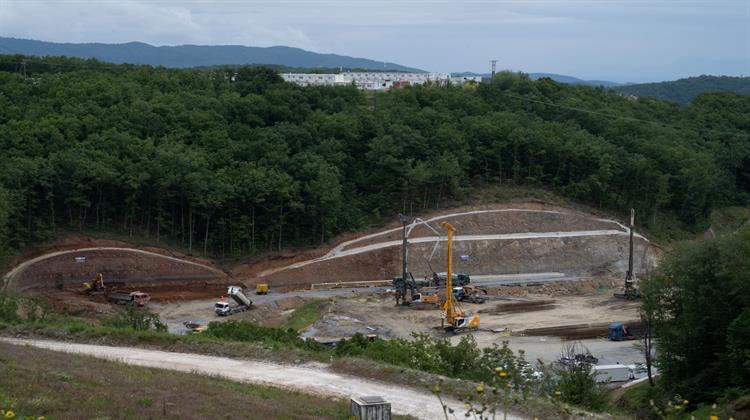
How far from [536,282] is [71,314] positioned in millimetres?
31515

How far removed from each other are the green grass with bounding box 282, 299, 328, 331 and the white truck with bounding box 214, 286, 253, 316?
9.37 feet

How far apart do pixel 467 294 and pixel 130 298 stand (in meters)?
20.6

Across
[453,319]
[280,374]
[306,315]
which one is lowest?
[306,315]

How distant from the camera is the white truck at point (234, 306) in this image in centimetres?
4812

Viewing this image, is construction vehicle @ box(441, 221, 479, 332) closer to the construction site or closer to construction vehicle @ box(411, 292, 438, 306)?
the construction site

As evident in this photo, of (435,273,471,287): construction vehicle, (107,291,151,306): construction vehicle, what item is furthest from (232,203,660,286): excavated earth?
(107,291,151,306): construction vehicle

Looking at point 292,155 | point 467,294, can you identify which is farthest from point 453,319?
point 292,155

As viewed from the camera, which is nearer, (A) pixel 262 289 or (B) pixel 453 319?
(B) pixel 453 319

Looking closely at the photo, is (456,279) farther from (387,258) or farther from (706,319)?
(706,319)

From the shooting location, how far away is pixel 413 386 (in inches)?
827

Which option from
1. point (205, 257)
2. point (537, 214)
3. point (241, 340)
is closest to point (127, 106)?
point (205, 257)

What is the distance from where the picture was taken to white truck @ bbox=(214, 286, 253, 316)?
158 feet

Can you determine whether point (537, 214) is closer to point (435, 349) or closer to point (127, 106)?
point (127, 106)

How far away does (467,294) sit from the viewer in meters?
54.4
